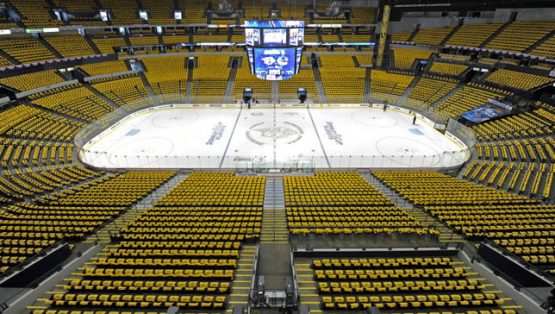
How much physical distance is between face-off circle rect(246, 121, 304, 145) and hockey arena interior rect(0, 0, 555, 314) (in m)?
0.32

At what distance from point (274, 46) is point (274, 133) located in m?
10.7

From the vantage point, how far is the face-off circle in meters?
27.8

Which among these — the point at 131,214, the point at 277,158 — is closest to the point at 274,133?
the point at 277,158

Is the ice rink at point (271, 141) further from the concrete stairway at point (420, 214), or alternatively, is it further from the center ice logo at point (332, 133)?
the concrete stairway at point (420, 214)

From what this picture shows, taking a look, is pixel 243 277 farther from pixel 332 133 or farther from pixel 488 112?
pixel 488 112

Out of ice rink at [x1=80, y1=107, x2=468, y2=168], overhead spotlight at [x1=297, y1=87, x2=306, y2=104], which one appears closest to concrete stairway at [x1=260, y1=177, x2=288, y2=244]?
ice rink at [x1=80, y1=107, x2=468, y2=168]

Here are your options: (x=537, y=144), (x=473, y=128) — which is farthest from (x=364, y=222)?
(x=473, y=128)

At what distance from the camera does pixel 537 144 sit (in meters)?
22.7

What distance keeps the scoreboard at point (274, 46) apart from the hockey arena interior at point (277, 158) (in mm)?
209

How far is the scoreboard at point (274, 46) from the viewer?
31094 millimetres

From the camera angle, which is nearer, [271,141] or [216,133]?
[271,141]

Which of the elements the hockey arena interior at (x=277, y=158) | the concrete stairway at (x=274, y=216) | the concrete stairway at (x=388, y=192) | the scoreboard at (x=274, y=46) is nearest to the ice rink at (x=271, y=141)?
the hockey arena interior at (x=277, y=158)

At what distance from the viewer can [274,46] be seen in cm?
3206

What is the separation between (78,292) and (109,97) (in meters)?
32.0
